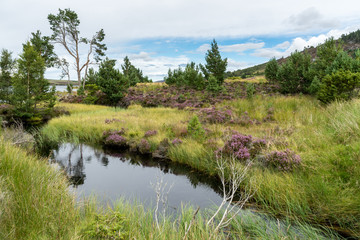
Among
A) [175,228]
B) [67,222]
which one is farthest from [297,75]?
[67,222]

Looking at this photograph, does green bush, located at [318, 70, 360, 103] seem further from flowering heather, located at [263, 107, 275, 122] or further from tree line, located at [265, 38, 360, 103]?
flowering heather, located at [263, 107, 275, 122]

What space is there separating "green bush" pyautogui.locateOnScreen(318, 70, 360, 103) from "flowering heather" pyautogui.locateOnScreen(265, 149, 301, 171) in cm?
733

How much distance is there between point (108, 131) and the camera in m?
11.7

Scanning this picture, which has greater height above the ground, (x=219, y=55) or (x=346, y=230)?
(x=219, y=55)

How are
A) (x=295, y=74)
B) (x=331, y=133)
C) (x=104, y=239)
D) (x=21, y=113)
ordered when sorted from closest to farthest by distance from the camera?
1. (x=104, y=239)
2. (x=331, y=133)
3. (x=21, y=113)
4. (x=295, y=74)

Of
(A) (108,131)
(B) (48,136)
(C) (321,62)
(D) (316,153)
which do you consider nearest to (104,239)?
(D) (316,153)

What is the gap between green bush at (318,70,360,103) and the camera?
10.4 m

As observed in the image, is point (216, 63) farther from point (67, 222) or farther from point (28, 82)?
point (67, 222)

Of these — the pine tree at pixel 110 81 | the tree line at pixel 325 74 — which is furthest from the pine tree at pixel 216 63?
the pine tree at pixel 110 81

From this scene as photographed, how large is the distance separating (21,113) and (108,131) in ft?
32.2

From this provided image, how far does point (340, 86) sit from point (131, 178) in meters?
11.9

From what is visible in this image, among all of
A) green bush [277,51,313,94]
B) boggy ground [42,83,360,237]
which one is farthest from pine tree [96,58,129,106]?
green bush [277,51,313,94]

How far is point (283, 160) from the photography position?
5.47 metres

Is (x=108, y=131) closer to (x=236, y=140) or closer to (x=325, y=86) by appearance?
(x=236, y=140)
